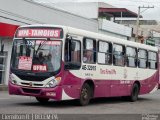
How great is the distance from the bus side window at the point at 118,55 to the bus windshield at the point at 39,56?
437cm

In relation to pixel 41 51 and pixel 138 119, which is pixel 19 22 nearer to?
pixel 41 51

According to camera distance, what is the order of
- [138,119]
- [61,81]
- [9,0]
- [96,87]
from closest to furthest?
[138,119] → [61,81] → [96,87] → [9,0]

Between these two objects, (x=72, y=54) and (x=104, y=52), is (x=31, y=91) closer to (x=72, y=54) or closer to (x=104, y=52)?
(x=72, y=54)

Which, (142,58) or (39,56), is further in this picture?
(142,58)

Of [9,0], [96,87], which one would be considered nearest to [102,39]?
[96,87]

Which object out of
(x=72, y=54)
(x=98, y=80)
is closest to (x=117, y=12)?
(x=98, y=80)

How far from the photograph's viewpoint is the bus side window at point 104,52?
59.8 feet

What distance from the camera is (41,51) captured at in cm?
1587

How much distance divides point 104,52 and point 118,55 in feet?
4.79

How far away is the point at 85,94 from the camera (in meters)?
17.1

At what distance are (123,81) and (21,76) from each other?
19.7 feet

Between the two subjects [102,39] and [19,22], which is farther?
[19,22]

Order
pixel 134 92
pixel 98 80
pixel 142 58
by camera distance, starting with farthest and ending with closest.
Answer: pixel 142 58
pixel 134 92
pixel 98 80

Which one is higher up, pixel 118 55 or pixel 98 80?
pixel 118 55
